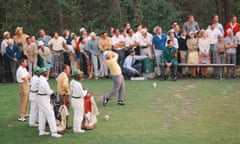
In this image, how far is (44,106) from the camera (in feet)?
43.3

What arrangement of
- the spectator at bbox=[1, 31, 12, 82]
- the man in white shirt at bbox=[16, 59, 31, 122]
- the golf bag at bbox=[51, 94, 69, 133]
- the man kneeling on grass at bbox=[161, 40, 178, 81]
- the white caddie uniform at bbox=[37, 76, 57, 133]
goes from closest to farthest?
1. the white caddie uniform at bbox=[37, 76, 57, 133]
2. the golf bag at bbox=[51, 94, 69, 133]
3. the man in white shirt at bbox=[16, 59, 31, 122]
4. the man kneeling on grass at bbox=[161, 40, 178, 81]
5. the spectator at bbox=[1, 31, 12, 82]

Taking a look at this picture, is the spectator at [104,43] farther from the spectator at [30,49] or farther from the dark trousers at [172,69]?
the spectator at [30,49]

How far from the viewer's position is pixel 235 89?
62.0 feet

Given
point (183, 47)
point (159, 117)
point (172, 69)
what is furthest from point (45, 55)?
point (159, 117)

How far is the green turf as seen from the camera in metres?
12.7

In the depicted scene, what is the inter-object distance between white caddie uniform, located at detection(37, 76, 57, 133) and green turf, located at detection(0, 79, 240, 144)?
312 millimetres

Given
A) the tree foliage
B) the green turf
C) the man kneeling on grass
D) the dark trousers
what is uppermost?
the tree foliage

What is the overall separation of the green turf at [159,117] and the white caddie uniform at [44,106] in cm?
31

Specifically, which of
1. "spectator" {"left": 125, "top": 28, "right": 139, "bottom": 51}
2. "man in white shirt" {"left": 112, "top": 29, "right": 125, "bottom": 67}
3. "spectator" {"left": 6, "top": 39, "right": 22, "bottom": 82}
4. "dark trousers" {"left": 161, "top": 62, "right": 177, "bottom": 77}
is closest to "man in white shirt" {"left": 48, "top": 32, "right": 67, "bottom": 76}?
"spectator" {"left": 6, "top": 39, "right": 22, "bottom": 82}

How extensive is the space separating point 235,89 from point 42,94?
8.24 m

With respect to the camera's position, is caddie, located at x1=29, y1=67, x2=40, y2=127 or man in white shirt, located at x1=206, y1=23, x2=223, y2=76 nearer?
caddie, located at x1=29, y1=67, x2=40, y2=127

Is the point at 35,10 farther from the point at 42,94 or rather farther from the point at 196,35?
the point at 42,94

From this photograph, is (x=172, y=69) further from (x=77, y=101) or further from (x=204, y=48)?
(x=77, y=101)

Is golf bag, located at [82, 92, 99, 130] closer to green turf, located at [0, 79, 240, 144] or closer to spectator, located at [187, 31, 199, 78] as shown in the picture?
green turf, located at [0, 79, 240, 144]
